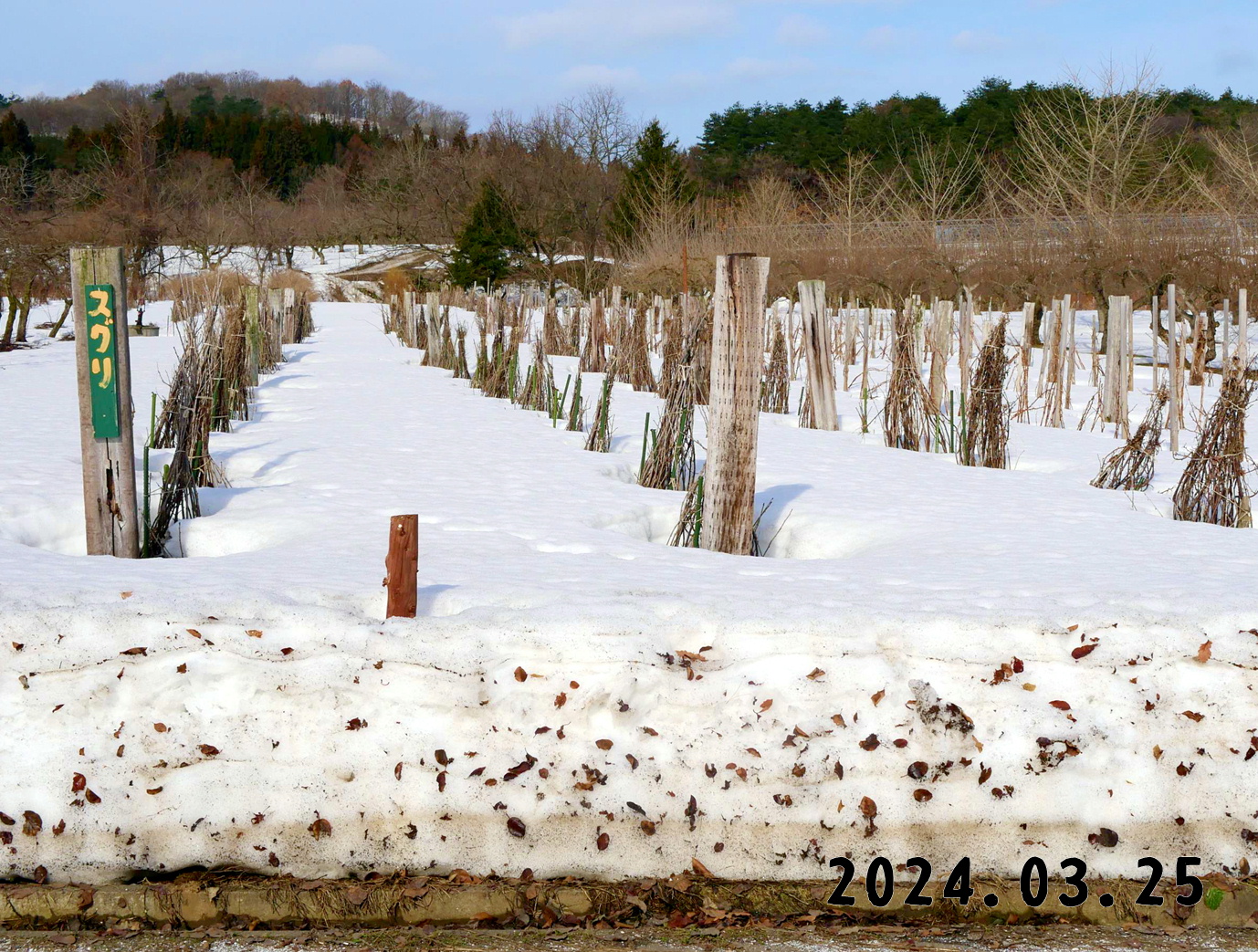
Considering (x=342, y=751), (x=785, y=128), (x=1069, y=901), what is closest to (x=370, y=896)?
(x=342, y=751)

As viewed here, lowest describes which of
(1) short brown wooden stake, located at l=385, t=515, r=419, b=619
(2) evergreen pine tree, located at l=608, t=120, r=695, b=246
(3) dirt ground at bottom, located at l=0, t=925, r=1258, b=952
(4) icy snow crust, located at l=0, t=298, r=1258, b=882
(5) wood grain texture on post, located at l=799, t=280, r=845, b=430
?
(3) dirt ground at bottom, located at l=0, t=925, r=1258, b=952

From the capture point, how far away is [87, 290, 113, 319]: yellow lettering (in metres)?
3.38

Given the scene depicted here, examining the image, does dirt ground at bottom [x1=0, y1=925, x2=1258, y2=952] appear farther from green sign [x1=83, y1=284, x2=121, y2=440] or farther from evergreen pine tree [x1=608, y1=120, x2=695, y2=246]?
evergreen pine tree [x1=608, y1=120, x2=695, y2=246]

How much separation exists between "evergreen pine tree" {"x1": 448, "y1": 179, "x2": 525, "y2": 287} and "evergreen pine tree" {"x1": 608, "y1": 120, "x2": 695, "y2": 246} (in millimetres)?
2721

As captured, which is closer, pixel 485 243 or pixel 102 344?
pixel 102 344

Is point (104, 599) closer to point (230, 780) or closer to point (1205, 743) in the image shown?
point (230, 780)

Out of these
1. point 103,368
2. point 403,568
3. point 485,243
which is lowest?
point 403,568

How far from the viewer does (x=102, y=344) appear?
3393 mm

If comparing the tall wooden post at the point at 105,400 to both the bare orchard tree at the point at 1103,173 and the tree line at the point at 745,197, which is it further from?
the bare orchard tree at the point at 1103,173

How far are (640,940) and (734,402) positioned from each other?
216cm

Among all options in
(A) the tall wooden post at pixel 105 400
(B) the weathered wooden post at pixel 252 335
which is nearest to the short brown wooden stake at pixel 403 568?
(A) the tall wooden post at pixel 105 400

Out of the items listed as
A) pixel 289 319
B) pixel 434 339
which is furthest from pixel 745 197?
pixel 434 339

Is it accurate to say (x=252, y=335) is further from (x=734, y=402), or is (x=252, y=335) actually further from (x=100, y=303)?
(x=734, y=402)

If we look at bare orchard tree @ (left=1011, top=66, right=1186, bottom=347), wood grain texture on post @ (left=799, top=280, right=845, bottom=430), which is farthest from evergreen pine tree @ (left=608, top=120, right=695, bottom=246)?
wood grain texture on post @ (left=799, top=280, right=845, bottom=430)
